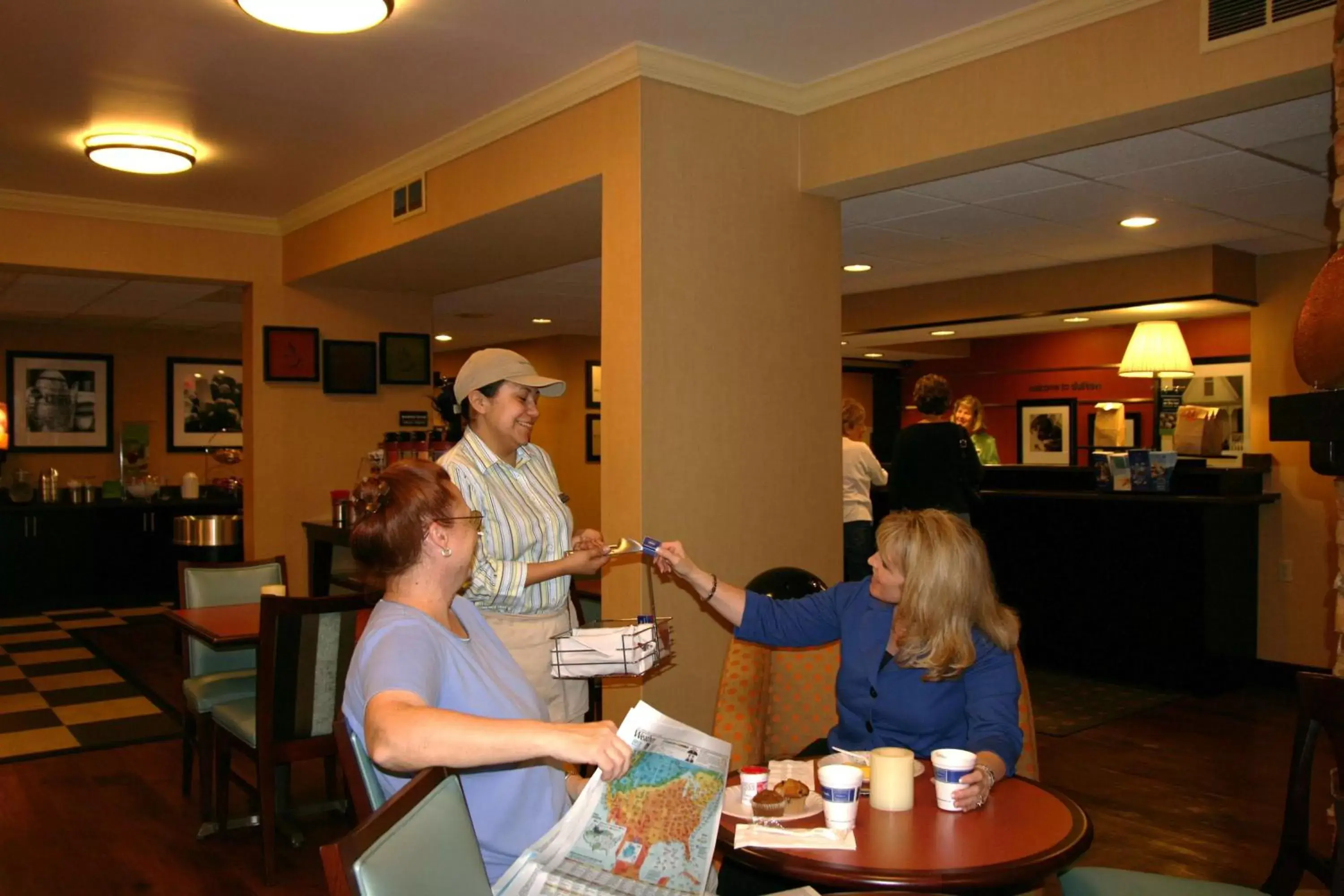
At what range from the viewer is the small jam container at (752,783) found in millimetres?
1948

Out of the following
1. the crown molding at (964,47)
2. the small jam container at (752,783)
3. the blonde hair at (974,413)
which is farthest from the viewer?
the blonde hair at (974,413)

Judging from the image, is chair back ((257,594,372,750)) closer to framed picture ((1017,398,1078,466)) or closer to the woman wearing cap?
the woman wearing cap

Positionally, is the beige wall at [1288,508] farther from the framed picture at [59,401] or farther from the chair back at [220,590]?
the framed picture at [59,401]

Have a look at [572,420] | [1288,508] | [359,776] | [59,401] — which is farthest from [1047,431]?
[359,776]

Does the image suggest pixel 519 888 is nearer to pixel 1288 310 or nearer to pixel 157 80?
pixel 157 80

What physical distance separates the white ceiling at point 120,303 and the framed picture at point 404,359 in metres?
0.98

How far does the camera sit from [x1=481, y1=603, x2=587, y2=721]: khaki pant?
9.45ft

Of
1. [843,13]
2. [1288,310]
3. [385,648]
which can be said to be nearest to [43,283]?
[843,13]

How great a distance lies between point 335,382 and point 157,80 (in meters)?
2.91

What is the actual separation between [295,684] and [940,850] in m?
2.45

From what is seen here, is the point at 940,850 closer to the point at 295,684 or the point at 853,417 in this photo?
the point at 295,684

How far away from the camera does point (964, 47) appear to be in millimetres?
3625

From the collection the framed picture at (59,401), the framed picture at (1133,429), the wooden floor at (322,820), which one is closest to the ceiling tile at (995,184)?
the wooden floor at (322,820)

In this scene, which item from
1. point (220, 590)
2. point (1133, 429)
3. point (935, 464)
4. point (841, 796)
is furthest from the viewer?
point (1133, 429)
